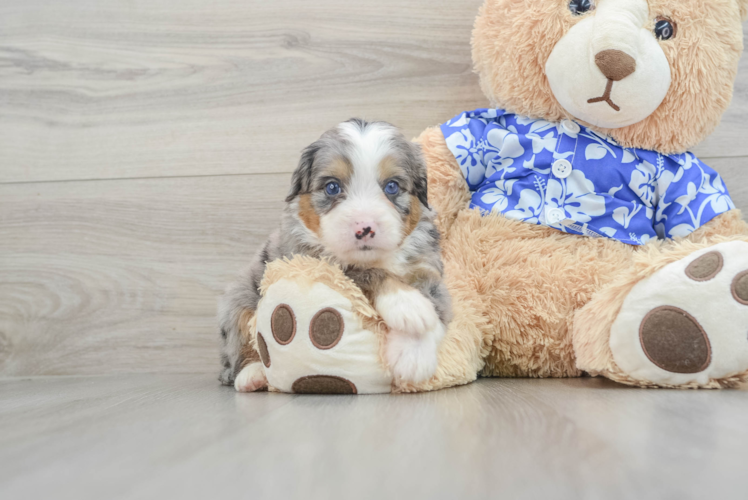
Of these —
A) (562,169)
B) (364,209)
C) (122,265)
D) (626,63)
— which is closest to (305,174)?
(364,209)

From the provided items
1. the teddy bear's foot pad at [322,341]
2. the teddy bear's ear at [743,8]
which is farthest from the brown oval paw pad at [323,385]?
the teddy bear's ear at [743,8]

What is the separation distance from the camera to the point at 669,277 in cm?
121

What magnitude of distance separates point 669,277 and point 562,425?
0.53m

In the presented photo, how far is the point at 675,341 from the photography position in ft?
3.86

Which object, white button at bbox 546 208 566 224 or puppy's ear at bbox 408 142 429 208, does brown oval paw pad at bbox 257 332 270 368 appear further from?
white button at bbox 546 208 566 224

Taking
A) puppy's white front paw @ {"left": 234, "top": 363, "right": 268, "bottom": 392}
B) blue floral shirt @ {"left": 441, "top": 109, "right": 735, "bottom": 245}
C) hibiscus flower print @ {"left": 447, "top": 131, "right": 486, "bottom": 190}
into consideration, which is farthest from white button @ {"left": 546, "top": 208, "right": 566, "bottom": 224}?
puppy's white front paw @ {"left": 234, "top": 363, "right": 268, "bottom": 392}

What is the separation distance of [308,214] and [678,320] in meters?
0.80

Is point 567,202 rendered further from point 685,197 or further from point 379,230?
point 379,230

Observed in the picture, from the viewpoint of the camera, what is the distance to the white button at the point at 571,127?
5.13ft

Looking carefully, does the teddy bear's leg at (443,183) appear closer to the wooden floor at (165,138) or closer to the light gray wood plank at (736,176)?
the wooden floor at (165,138)

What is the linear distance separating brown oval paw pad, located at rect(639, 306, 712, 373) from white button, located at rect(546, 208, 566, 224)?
38 centimetres

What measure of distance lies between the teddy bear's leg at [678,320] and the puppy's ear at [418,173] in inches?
18.5

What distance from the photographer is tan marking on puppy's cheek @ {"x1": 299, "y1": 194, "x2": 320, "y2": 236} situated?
128cm

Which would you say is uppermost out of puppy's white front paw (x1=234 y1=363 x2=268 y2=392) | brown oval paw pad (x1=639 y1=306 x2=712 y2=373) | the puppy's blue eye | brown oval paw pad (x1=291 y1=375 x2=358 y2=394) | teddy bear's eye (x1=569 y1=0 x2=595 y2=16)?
teddy bear's eye (x1=569 y1=0 x2=595 y2=16)
